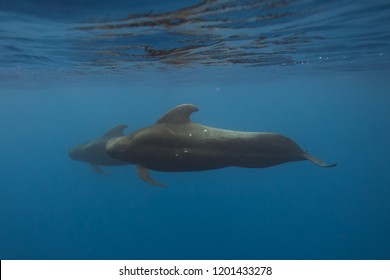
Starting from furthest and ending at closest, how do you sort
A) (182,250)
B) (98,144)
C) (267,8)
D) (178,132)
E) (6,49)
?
(182,250), (98,144), (6,49), (178,132), (267,8)

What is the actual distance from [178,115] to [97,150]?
24.3 ft

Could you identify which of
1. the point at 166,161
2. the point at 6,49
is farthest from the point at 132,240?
the point at 166,161

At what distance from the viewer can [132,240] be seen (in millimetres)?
38438

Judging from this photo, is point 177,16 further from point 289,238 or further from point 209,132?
point 289,238

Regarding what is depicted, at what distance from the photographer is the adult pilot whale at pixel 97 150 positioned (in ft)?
56.8

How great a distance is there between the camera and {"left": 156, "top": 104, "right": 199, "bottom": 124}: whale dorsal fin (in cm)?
1147

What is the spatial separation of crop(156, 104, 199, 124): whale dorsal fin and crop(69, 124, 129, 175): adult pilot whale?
6043mm

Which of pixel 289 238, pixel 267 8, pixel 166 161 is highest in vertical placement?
pixel 267 8

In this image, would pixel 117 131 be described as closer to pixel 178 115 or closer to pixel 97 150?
pixel 97 150

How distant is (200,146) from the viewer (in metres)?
11.3

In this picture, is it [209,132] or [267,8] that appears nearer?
[267,8]

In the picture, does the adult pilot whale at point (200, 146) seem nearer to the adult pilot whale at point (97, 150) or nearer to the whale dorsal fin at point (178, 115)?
the whale dorsal fin at point (178, 115)

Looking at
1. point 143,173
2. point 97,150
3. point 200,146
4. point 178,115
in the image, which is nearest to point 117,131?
point 97,150

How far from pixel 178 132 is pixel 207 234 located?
29291 millimetres
